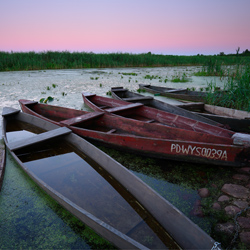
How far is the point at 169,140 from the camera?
2.81 meters

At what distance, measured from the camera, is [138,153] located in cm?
321

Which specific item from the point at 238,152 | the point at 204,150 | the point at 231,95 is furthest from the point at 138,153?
the point at 231,95

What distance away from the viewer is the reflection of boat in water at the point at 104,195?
159cm

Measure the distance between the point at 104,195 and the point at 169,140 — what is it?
1.13m

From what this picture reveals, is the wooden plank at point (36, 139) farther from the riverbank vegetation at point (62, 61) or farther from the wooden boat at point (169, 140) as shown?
the riverbank vegetation at point (62, 61)

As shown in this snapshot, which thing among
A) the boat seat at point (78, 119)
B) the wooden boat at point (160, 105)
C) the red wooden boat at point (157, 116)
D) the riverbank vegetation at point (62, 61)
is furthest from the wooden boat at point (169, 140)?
the riverbank vegetation at point (62, 61)

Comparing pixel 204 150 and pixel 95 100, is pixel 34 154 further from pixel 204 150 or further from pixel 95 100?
pixel 95 100

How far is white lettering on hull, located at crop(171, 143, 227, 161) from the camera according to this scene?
8.50 feet

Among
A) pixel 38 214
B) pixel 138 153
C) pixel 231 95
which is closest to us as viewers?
pixel 38 214

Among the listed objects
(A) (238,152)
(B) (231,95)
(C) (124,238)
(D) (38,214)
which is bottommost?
(D) (38,214)

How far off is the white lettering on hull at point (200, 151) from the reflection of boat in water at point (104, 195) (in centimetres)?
90

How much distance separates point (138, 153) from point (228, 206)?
1.44 meters

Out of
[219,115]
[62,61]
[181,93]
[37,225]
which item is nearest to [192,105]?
[219,115]

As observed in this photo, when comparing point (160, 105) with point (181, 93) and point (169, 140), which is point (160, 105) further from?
point (169, 140)
